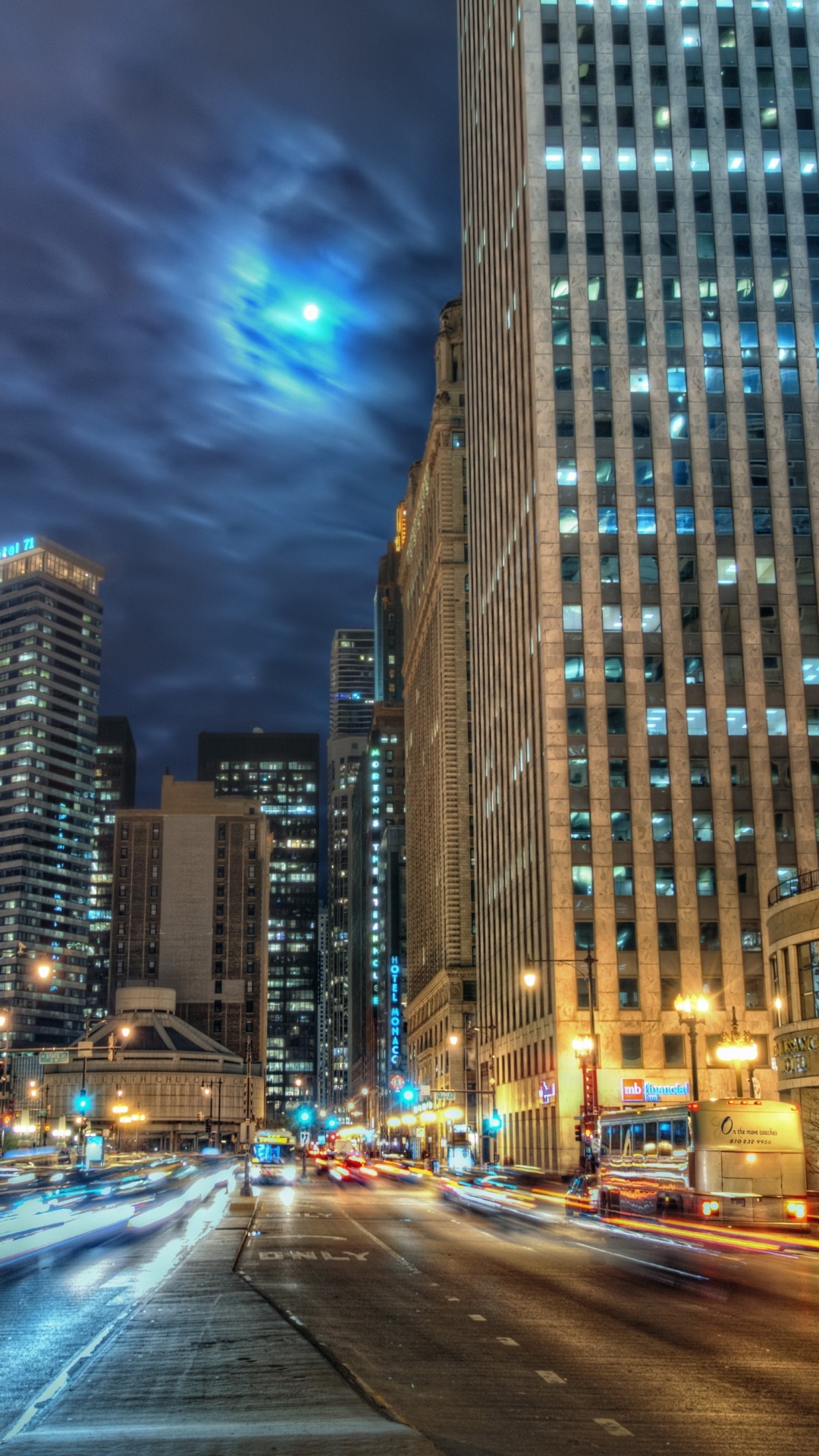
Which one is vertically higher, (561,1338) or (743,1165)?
(743,1165)

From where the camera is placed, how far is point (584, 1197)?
56219 mm

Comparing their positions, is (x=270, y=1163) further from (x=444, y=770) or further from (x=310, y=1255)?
(x=310, y=1255)

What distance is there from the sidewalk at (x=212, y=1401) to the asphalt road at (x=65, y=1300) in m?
0.47

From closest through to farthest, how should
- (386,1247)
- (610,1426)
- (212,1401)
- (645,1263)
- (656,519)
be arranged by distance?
(610,1426)
(212,1401)
(645,1263)
(386,1247)
(656,519)

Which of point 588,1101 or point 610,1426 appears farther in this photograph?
point 588,1101

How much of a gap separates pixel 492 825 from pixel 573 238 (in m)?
46.3

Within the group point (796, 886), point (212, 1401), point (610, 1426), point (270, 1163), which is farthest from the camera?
point (270, 1163)

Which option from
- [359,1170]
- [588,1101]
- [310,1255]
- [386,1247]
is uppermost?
[588,1101]

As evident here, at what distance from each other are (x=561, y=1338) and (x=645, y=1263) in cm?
1282

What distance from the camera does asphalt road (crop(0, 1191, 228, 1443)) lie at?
1569 centimetres

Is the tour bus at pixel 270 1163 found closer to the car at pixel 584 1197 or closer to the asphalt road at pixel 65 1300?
the car at pixel 584 1197

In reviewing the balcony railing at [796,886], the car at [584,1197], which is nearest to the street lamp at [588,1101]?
the car at [584,1197]

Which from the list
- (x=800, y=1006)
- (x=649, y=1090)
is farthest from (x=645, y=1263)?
(x=649, y=1090)

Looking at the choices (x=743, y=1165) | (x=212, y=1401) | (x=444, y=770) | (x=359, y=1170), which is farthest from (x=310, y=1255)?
(x=444, y=770)
